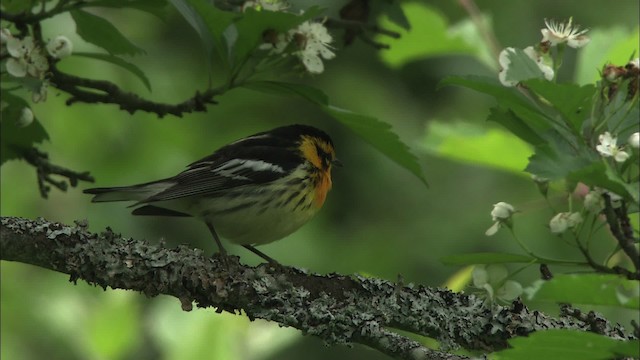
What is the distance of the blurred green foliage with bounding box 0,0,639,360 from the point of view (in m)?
5.71

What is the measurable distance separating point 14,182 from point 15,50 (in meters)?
3.16

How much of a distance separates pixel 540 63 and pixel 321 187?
7.07 feet

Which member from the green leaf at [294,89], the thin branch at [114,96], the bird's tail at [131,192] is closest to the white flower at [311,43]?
the green leaf at [294,89]

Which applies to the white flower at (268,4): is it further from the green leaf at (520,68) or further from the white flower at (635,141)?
the white flower at (635,141)

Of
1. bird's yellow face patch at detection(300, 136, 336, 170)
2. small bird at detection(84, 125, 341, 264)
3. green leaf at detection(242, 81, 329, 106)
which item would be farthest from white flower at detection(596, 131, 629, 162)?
bird's yellow face patch at detection(300, 136, 336, 170)

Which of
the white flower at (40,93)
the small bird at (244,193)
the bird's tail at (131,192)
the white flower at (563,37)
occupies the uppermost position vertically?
the white flower at (563,37)

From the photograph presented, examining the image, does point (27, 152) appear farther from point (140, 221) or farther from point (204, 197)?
point (140, 221)

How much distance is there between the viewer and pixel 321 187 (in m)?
4.51

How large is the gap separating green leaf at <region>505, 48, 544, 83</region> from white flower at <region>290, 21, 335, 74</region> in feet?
2.95

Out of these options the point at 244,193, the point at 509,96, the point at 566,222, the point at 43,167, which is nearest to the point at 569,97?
the point at 509,96

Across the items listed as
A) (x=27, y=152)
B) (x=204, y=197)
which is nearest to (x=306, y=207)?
(x=204, y=197)

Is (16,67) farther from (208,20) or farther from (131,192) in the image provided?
(131,192)

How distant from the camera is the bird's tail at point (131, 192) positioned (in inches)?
164

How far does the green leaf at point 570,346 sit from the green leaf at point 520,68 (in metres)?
0.57
